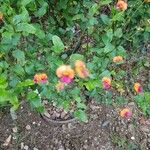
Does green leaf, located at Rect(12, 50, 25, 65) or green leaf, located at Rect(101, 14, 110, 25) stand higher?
green leaf, located at Rect(101, 14, 110, 25)

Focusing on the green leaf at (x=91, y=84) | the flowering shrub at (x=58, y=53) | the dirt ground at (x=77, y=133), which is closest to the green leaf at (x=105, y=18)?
the flowering shrub at (x=58, y=53)

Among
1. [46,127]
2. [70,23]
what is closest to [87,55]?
[70,23]

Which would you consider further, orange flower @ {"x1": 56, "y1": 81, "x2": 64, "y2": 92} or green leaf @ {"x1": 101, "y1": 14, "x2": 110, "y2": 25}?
green leaf @ {"x1": 101, "y1": 14, "x2": 110, "y2": 25}

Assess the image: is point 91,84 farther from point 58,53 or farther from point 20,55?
point 20,55

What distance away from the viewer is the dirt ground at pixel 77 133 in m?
2.53

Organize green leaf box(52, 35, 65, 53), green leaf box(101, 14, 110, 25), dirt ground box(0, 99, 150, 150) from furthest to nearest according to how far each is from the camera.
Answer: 1. dirt ground box(0, 99, 150, 150)
2. green leaf box(101, 14, 110, 25)
3. green leaf box(52, 35, 65, 53)

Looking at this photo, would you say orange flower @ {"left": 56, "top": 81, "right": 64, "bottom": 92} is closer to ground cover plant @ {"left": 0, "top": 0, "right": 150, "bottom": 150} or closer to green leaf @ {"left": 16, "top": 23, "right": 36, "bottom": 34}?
ground cover plant @ {"left": 0, "top": 0, "right": 150, "bottom": 150}

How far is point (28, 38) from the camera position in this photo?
7.04 ft

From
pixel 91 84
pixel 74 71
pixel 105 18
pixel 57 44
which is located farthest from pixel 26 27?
pixel 105 18

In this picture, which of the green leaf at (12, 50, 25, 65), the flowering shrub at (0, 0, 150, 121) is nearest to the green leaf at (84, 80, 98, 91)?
the flowering shrub at (0, 0, 150, 121)

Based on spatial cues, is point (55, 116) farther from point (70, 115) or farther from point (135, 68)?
point (135, 68)

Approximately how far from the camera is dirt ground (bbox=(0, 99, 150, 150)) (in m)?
2.53

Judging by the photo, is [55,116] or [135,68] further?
[135,68]

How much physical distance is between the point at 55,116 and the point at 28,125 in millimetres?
195
